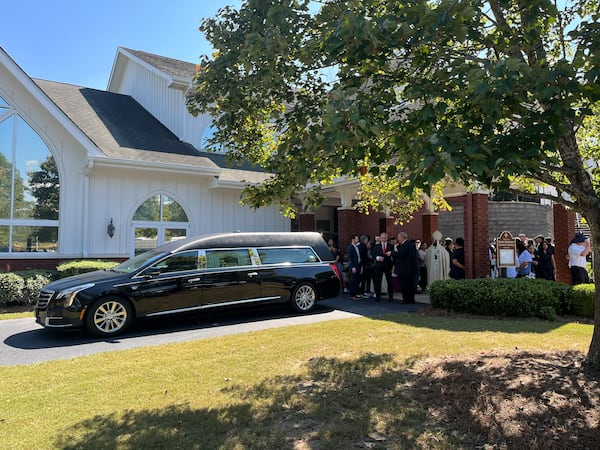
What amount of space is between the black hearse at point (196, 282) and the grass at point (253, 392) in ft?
5.50

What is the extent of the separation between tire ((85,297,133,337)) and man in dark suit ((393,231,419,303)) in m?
6.33

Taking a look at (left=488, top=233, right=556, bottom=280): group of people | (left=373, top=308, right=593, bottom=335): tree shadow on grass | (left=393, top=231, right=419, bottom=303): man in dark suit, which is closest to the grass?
(left=373, top=308, right=593, bottom=335): tree shadow on grass

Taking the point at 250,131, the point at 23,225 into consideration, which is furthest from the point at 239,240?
the point at 23,225

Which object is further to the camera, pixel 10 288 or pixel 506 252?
pixel 506 252

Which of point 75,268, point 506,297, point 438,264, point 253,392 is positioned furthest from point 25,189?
point 506,297

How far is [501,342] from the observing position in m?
6.47

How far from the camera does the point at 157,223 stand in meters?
14.9

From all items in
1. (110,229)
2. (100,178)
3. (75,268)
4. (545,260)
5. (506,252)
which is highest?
(100,178)

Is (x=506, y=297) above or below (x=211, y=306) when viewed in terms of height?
above

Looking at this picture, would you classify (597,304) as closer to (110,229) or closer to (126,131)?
(110,229)

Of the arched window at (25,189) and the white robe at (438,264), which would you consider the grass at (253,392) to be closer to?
the white robe at (438,264)

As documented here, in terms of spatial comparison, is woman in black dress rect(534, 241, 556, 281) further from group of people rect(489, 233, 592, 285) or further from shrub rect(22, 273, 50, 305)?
shrub rect(22, 273, 50, 305)

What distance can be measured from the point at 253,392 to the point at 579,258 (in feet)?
31.8

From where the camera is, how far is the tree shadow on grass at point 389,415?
136 inches
